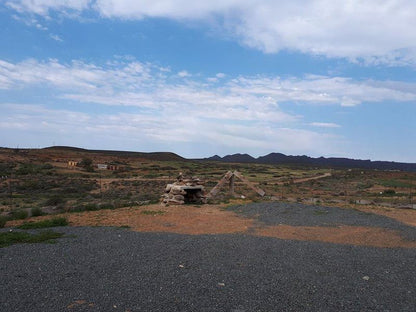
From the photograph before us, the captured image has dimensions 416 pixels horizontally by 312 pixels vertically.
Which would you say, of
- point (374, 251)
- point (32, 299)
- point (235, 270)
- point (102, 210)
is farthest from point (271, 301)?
point (102, 210)

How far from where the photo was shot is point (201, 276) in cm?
696

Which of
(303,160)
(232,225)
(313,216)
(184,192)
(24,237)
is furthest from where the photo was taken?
(303,160)

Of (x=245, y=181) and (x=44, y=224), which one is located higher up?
(x=245, y=181)

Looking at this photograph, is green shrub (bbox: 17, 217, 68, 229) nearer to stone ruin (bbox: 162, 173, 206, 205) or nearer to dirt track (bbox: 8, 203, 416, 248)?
dirt track (bbox: 8, 203, 416, 248)

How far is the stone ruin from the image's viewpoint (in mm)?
17953

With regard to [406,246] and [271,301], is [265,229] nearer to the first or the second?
[406,246]

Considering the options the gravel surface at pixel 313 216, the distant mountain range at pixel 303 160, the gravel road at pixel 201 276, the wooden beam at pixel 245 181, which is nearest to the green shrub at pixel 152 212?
the gravel surface at pixel 313 216

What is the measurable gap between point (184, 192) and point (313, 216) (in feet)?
20.5

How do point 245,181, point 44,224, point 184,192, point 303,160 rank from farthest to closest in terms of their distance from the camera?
point 303,160 < point 245,181 < point 184,192 < point 44,224

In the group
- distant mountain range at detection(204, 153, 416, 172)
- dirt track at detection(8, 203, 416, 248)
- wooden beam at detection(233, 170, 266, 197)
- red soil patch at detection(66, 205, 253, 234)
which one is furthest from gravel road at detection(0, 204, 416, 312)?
distant mountain range at detection(204, 153, 416, 172)

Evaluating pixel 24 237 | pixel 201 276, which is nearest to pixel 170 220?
pixel 24 237

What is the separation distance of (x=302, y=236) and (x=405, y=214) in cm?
838

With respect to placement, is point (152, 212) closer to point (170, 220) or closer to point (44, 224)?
point (170, 220)

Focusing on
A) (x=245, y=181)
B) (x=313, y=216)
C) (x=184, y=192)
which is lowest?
(x=313, y=216)
